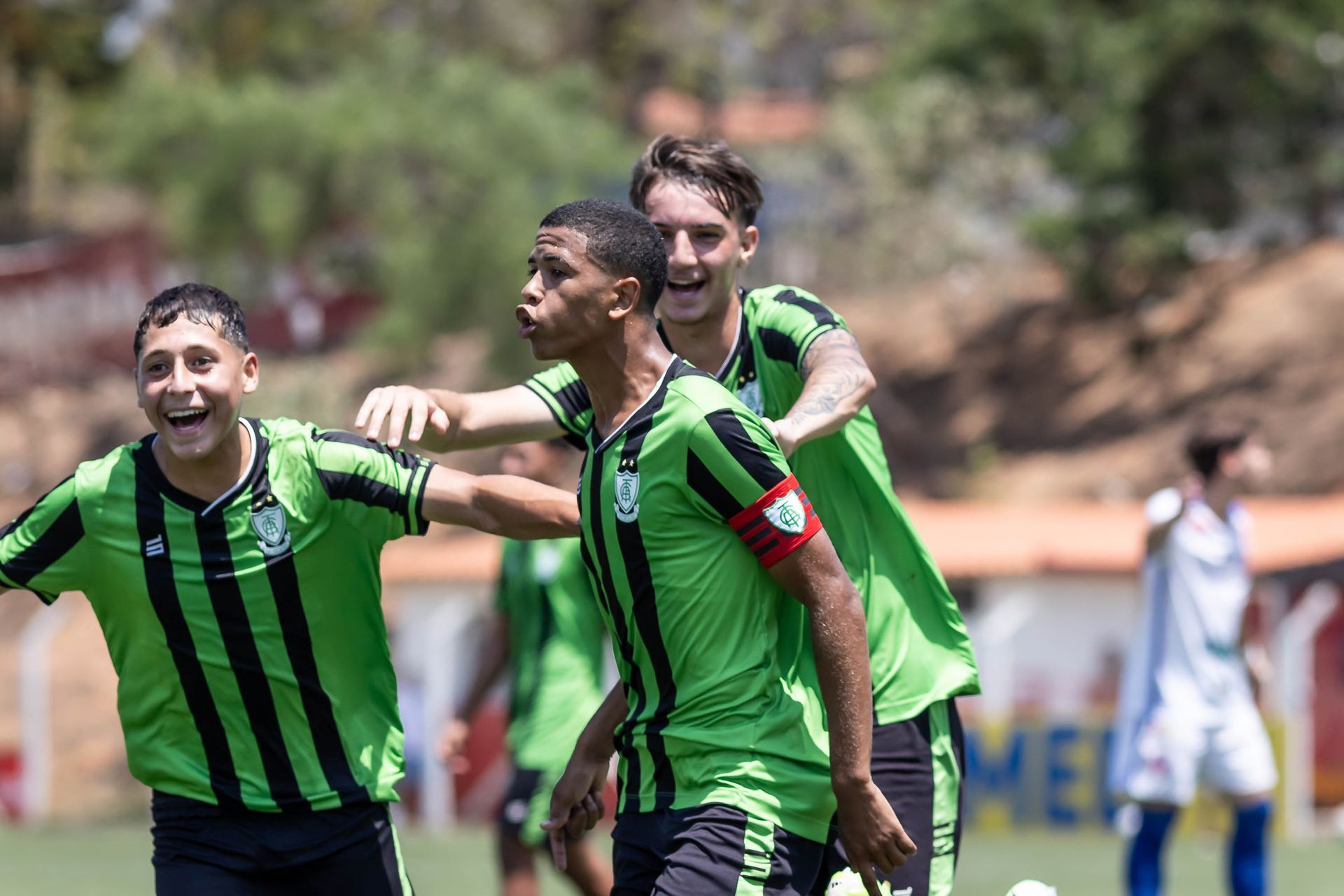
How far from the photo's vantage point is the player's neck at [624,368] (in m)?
4.01

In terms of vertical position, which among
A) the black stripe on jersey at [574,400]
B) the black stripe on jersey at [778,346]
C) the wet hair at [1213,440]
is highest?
the wet hair at [1213,440]

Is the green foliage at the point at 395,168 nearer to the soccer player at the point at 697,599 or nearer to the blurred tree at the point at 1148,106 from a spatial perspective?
the blurred tree at the point at 1148,106

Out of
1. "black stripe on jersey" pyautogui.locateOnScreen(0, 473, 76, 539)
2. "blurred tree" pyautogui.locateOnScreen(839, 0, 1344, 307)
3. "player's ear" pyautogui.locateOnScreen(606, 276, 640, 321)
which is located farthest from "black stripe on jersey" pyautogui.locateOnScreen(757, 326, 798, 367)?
"blurred tree" pyautogui.locateOnScreen(839, 0, 1344, 307)

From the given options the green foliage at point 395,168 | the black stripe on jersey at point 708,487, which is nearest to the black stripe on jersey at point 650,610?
the black stripe on jersey at point 708,487

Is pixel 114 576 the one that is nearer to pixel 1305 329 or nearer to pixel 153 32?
pixel 1305 329

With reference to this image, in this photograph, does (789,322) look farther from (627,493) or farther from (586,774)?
(586,774)

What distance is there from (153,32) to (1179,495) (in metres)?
33.1

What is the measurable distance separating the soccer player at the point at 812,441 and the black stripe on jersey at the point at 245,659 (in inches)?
21.2

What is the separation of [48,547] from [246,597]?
477 millimetres

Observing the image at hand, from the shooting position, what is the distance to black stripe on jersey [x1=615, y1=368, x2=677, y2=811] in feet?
13.0

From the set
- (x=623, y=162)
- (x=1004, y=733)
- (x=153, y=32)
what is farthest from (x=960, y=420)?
(x=153, y=32)

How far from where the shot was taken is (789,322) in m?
4.64

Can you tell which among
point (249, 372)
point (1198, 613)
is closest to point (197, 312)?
point (249, 372)

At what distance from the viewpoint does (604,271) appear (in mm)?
3945
